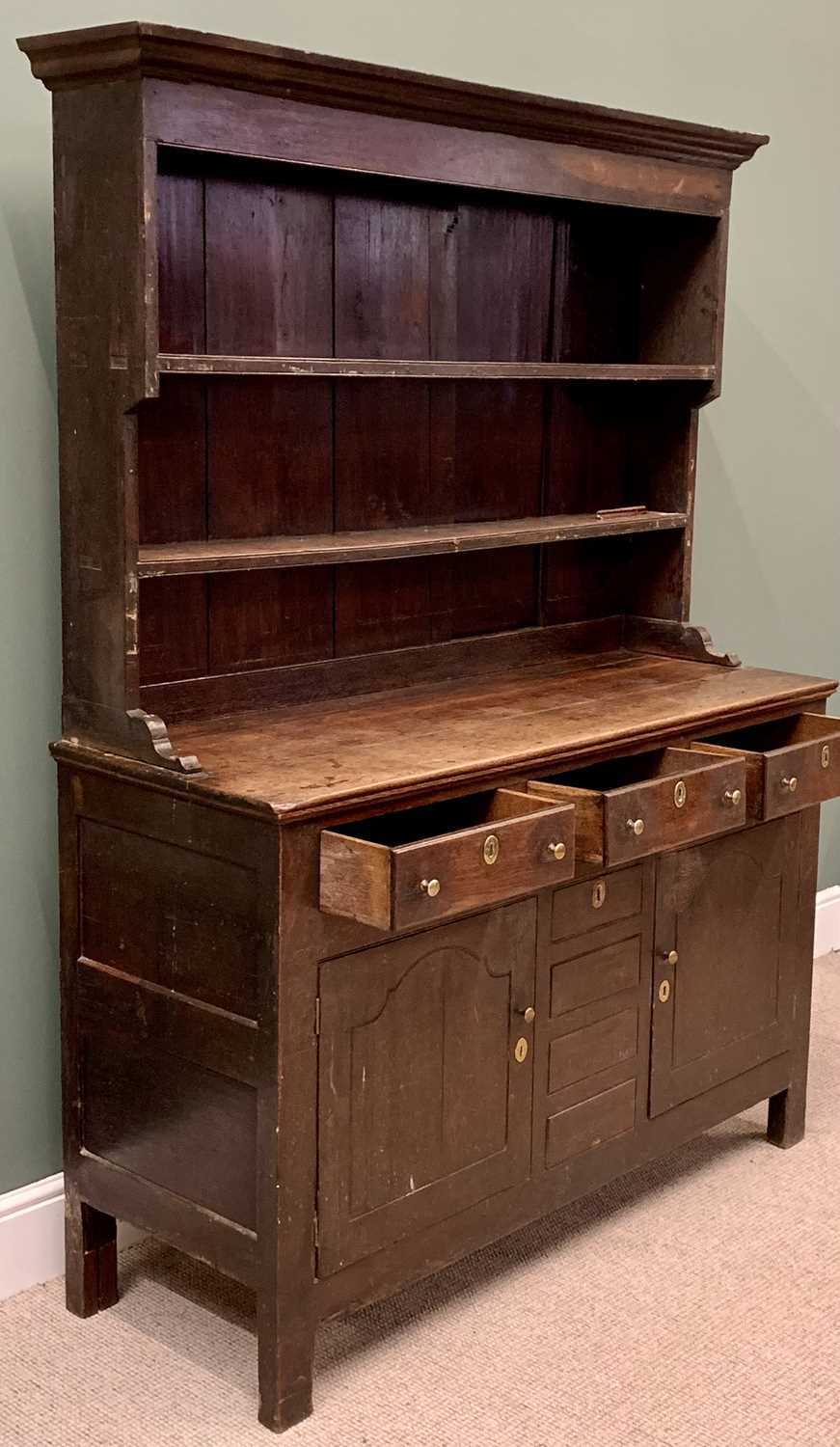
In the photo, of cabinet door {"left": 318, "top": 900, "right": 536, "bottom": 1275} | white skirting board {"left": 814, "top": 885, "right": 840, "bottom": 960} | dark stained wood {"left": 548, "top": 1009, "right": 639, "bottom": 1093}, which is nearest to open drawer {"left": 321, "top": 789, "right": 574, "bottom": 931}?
cabinet door {"left": 318, "top": 900, "right": 536, "bottom": 1275}

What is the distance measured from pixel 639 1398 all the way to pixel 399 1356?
14.2 inches

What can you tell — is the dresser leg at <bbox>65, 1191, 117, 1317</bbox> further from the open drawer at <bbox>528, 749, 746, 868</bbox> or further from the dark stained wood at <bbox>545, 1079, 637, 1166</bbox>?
the open drawer at <bbox>528, 749, 746, 868</bbox>

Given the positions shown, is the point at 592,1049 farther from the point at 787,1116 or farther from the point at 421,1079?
the point at 787,1116

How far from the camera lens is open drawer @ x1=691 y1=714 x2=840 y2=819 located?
279cm

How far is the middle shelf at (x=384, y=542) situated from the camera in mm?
2434

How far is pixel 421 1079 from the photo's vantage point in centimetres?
250

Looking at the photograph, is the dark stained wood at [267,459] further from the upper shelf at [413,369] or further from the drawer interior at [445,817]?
the drawer interior at [445,817]

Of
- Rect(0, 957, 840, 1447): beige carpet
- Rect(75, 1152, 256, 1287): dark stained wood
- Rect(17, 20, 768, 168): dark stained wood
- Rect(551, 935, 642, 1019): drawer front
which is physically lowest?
Rect(0, 957, 840, 1447): beige carpet

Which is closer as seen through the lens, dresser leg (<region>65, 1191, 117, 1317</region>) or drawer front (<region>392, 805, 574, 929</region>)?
drawer front (<region>392, 805, 574, 929</region>)

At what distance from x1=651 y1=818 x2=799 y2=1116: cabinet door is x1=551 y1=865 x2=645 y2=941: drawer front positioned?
0.07 metres

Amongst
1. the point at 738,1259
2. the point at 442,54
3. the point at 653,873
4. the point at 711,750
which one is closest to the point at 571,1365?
the point at 738,1259

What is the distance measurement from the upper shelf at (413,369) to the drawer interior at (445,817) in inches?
25.4

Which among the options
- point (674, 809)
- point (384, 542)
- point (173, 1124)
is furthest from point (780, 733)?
point (173, 1124)

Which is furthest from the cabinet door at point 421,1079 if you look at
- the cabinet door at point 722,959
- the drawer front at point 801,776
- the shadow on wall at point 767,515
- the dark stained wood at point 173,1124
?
the shadow on wall at point 767,515
